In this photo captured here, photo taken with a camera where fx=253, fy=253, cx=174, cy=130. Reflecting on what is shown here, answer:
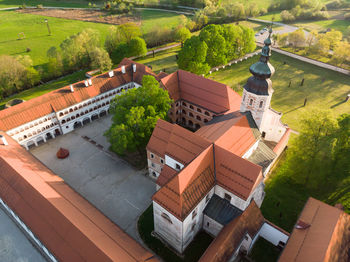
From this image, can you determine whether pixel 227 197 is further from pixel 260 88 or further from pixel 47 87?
pixel 47 87

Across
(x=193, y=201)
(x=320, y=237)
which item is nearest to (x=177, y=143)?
(x=193, y=201)

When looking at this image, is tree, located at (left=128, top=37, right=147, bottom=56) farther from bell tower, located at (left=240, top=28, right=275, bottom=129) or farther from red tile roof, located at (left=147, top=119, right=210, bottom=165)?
bell tower, located at (left=240, top=28, right=275, bottom=129)

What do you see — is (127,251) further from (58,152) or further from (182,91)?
(182,91)

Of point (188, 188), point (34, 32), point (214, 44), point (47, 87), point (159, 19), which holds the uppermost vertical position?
point (214, 44)

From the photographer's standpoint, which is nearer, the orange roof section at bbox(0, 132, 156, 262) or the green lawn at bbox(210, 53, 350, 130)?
the orange roof section at bbox(0, 132, 156, 262)

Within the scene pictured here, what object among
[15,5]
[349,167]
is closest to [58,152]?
[349,167]

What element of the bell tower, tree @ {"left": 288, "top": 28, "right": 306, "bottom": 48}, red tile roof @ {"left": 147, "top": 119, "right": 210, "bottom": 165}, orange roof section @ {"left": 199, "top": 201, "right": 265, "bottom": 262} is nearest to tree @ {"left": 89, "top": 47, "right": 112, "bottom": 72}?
red tile roof @ {"left": 147, "top": 119, "right": 210, "bottom": 165}

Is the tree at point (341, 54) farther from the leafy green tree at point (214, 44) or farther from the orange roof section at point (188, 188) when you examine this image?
the orange roof section at point (188, 188)
